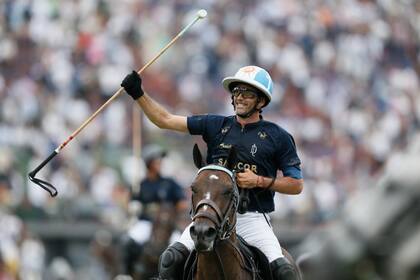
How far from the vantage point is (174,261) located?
7465 millimetres

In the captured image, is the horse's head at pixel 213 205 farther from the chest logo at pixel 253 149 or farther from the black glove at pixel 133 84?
the black glove at pixel 133 84

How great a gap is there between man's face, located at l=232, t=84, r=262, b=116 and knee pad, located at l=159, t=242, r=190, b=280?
0.96 m

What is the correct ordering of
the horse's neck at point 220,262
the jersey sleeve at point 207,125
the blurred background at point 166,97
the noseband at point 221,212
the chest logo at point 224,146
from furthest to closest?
1. the blurred background at point 166,97
2. the jersey sleeve at point 207,125
3. the chest logo at point 224,146
4. the horse's neck at point 220,262
5. the noseband at point 221,212

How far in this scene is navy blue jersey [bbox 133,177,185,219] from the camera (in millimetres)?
13367

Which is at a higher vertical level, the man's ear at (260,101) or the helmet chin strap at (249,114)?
the man's ear at (260,101)

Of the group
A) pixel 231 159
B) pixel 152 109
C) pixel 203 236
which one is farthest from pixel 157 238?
pixel 203 236

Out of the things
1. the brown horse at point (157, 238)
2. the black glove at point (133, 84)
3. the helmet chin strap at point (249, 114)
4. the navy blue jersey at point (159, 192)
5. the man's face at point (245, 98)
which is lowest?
the helmet chin strap at point (249, 114)

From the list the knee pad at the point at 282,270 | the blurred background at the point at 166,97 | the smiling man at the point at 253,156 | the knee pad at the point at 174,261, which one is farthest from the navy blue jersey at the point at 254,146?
the blurred background at the point at 166,97

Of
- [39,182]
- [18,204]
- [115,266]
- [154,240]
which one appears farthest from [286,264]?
[18,204]

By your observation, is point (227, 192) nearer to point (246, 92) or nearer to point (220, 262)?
point (220, 262)

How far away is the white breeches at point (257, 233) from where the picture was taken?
764 cm

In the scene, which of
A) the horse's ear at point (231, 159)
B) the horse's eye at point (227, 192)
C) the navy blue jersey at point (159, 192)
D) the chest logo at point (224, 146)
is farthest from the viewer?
the navy blue jersey at point (159, 192)

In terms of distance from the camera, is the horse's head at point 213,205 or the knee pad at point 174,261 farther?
the knee pad at point 174,261

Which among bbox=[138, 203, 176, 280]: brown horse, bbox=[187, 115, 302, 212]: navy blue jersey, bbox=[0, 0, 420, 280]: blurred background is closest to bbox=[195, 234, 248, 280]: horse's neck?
bbox=[187, 115, 302, 212]: navy blue jersey
